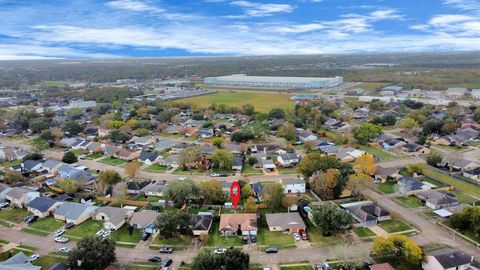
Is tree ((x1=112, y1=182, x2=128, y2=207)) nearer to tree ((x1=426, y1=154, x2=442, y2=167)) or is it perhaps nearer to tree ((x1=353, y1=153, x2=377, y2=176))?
tree ((x1=353, y1=153, x2=377, y2=176))

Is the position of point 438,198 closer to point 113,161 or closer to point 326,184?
point 326,184

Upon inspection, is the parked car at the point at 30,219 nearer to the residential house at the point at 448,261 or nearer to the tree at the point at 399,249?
the tree at the point at 399,249

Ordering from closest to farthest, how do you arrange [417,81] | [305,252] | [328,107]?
[305,252], [328,107], [417,81]

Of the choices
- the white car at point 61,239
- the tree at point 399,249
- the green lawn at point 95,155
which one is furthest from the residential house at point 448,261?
the green lawn at point 95,155

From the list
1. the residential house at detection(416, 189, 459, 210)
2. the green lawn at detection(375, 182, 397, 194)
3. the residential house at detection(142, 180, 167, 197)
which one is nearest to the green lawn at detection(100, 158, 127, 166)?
the residential house at detection(142, 180, 167, 197)

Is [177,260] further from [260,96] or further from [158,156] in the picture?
[260,96]

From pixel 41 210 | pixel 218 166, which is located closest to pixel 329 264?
pixel 218 166
